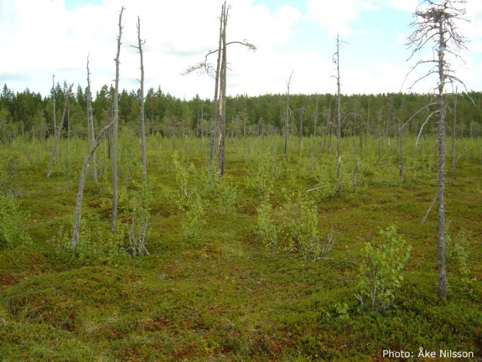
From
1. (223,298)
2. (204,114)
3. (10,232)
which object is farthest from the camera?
(204,114)

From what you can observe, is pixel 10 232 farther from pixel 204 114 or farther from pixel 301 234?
pixel 204 114

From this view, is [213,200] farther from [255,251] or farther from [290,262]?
[290,262]

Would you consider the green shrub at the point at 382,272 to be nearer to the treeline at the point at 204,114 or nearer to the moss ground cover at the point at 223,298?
the moss ground cover at the point at 223,298

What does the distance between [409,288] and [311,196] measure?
971 cm

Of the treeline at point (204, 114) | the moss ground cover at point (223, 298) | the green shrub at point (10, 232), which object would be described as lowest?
the moss ground cover at point (223, 298)

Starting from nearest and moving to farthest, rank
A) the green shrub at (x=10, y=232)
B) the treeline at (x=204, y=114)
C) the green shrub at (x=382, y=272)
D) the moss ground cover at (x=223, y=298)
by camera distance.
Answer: the moss ground cover at (x=223, y=298) < the green shrub at (x=382, y=272) < the green shrub at (x=10, y=232) < the treeline at (x=204, y=114)

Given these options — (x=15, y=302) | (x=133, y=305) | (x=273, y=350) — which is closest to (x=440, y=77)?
(x=273, y=350)

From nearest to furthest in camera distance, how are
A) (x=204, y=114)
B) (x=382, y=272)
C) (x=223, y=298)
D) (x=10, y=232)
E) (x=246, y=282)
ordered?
(x=382, y=272) → (x=223, y=298) → (x=246, y=282) → (x=10, y=232) → (x=204, y=114)

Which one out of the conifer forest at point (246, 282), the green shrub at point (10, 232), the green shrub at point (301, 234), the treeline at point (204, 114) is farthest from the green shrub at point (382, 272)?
the treeline at point (204, 114)

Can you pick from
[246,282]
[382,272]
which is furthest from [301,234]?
[382,272]

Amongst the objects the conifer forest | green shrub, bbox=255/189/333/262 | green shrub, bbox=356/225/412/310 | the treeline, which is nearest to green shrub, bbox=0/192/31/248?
the conifer forest

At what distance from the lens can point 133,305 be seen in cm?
765

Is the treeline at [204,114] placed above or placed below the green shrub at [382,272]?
above

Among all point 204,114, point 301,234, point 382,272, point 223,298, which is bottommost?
point 223,298
